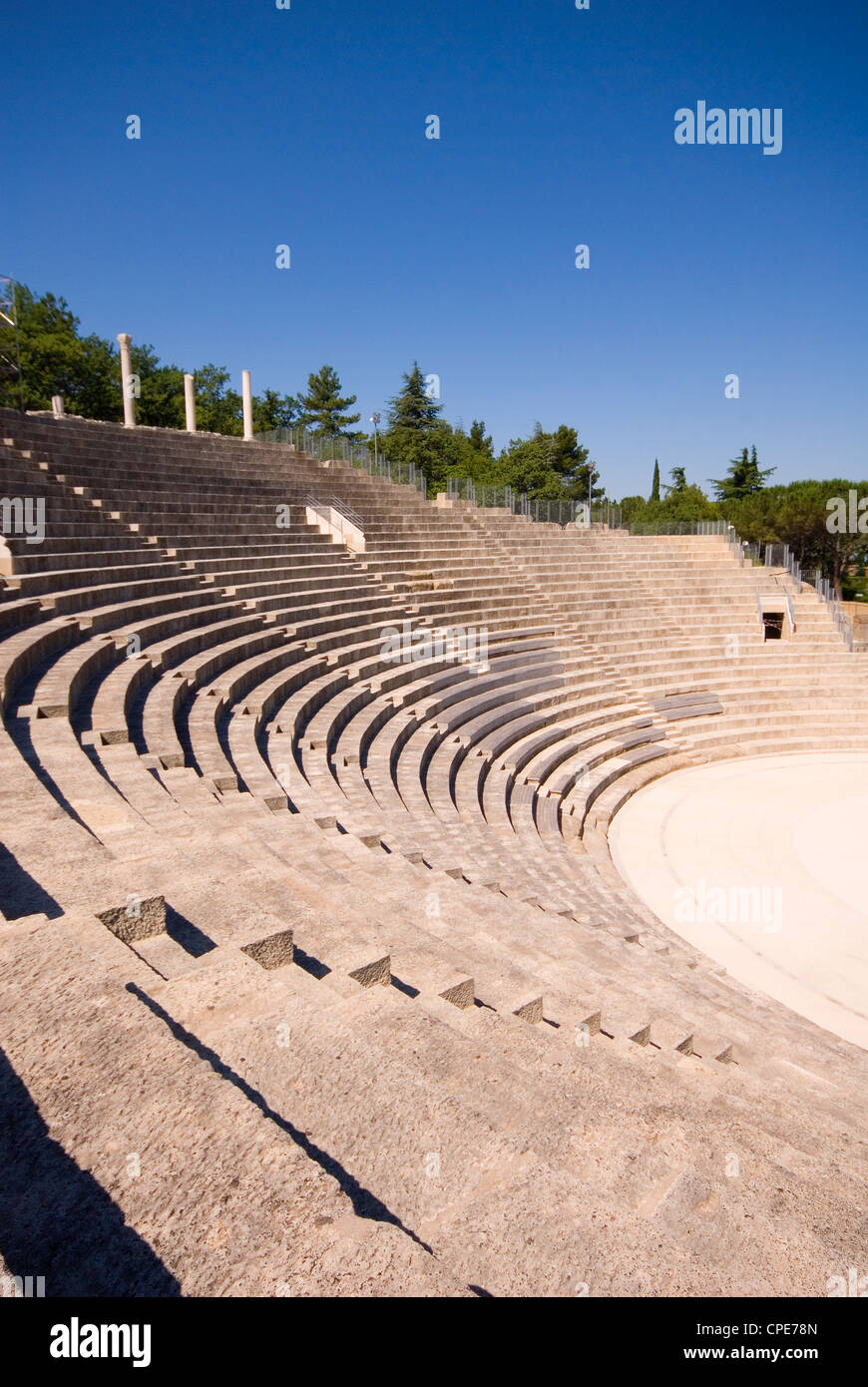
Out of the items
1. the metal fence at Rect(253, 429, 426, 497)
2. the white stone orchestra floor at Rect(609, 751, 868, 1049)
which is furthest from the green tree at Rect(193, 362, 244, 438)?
the white stone orchestra floor at Rect(609, 751, 868, 1049)

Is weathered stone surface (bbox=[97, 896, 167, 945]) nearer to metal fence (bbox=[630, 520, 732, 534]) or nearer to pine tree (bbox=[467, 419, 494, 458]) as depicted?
metal fence (bbox=[630, 520, 732, 534])

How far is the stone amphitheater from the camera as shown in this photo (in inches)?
85.0

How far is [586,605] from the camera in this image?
68.6 feet

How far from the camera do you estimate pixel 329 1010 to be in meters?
3.25

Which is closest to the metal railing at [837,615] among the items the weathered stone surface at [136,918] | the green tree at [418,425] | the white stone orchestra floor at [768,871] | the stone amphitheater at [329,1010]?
the white stone orchestra floor at [768,871]

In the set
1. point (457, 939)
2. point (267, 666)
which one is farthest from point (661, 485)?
point (457, 939)

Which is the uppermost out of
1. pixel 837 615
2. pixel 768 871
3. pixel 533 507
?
pixel 533 507

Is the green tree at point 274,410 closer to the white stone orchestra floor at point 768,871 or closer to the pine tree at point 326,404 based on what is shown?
the pine tree at point 326,404

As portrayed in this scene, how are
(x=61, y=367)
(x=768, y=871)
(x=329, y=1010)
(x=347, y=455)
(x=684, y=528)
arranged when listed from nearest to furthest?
(x=329, y=1010) < (x=768, y=871) < (x=347, y=455) < (x=684, y=528) < (x=61, y=367)

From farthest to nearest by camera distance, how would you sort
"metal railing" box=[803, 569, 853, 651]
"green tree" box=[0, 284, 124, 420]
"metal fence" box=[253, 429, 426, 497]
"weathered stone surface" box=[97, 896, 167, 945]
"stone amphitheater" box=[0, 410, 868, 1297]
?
1. "green tree" box=[0, 284, 124, 420]
2. "metal fence" box=[253, 429, 426, 497]
3. "metal railing" box=[803, 569, 853, 651]
4. "weathered stone surface" box=[97, 896, 167, 945]
5. "stone amphitheater" box=[0, 410, 868, 1297]

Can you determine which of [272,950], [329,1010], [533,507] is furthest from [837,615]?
[329,1010]

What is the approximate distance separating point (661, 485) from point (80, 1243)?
81068mm

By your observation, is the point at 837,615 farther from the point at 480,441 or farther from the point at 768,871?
the point at 480,441

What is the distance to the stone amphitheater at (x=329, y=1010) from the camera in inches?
85.0
